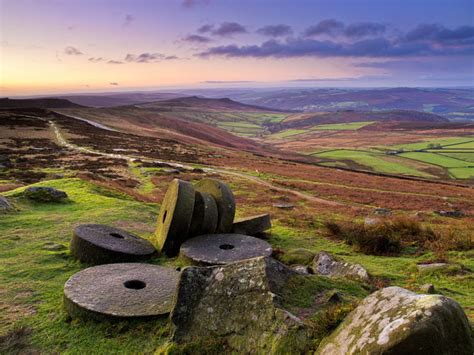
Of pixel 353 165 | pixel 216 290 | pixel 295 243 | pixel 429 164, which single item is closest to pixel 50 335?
pixel 216 290

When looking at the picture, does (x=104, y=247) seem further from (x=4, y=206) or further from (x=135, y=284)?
(x=4, y=206)

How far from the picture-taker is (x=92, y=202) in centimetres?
1998

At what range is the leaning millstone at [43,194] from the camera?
1933cm

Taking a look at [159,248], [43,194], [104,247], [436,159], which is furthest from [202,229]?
[436,159]

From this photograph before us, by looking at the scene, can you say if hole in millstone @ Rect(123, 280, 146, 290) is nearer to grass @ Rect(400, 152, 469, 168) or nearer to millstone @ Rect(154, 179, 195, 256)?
millstone @ Rect(154, 179, 195, 256)

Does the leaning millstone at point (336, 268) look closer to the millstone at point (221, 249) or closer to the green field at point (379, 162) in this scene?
the millstone at point (221, 249)

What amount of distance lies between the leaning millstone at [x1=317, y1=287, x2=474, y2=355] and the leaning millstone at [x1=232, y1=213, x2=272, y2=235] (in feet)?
32.5


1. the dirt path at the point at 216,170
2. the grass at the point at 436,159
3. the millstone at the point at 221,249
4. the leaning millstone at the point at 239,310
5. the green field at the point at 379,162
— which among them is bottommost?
the grass at the point at 436,159

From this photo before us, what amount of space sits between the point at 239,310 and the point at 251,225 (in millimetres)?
9063

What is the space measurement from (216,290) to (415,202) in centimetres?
3320

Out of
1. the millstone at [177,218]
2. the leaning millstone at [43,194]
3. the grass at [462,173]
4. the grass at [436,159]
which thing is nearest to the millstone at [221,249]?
the millstone at [177,218]

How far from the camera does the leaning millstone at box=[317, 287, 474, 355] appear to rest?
4.14 metres

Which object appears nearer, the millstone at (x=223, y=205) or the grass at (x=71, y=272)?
the grass at (x=71, y=272)

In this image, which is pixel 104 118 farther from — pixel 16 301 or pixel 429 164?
pixel 16 301
